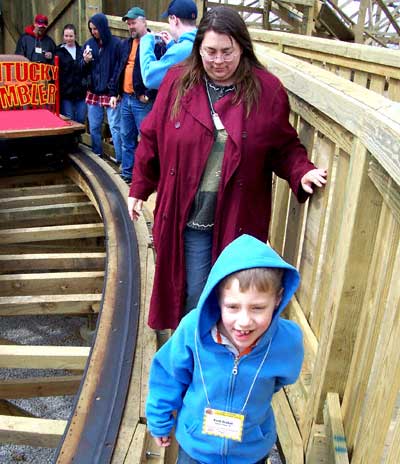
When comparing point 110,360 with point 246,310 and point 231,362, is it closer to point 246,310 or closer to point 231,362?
point 231,362

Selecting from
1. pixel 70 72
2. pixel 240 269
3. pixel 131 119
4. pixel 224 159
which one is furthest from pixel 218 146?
pixel 70 72

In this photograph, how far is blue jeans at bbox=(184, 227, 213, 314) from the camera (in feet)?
8.60

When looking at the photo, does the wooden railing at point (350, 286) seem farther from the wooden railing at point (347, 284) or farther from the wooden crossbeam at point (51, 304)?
the wooden crossbeam at point (51, 304)

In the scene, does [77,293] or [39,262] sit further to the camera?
[39,262]

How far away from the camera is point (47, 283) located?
4.30m

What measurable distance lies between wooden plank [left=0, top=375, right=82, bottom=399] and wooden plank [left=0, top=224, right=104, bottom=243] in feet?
4.96

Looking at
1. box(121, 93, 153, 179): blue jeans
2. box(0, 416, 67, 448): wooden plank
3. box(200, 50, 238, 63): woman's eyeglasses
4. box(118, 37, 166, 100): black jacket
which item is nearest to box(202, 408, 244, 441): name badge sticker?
box(0, 416, 67, 448): wooden plank

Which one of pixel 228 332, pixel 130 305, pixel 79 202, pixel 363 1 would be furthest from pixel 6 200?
pixel 363 1

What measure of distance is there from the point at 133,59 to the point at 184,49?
7.19 ft

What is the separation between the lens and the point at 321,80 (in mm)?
2293

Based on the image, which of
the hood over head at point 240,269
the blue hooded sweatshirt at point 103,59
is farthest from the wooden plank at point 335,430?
the blue hooded sweatshirt at point 103,59

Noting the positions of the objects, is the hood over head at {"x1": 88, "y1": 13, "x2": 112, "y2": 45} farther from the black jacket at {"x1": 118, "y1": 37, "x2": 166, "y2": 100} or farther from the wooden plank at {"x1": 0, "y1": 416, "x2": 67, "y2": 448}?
the wooden plank at {"x1": 0, "y1": 416, "x2": 67, "y2": 448}

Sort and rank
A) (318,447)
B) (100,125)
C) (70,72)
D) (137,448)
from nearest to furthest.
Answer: (318,447)
(137,448)
(100,125)
(70,72)

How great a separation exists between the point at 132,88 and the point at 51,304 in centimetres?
225
